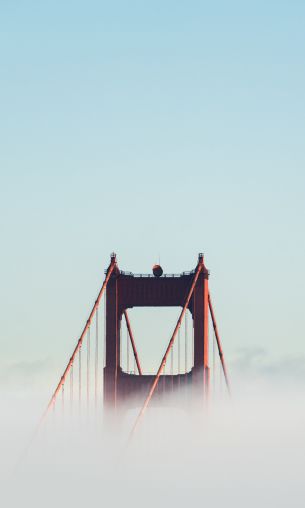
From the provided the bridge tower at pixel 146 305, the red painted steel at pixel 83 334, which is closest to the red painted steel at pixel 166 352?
the bridge tower at pixel 146 305

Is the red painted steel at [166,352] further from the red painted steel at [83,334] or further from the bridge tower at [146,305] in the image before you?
the red painted steel at [83,334]

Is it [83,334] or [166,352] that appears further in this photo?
[83,334]

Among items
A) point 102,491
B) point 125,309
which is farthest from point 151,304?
point 102,491

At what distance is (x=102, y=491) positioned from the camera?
A: 198 meters

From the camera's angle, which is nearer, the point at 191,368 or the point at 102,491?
the point at 191,368

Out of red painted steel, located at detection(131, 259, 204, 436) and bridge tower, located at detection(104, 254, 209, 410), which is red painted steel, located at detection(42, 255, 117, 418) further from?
red painted steel, located at detection(131, 259, 204, 436)

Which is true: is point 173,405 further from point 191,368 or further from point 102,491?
point 102,491

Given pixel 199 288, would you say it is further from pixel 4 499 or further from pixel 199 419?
pixel 4 499

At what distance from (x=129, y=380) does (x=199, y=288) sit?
326 inches

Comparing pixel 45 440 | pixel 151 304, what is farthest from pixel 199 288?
pixel 45 440

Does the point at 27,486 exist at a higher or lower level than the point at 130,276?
lower

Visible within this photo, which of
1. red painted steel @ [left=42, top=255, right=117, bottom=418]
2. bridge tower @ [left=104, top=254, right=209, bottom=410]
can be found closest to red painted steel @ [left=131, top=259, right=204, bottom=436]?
bridge tower @ [left=104, top=254, right=209, bottom=410]

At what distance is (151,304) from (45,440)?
12.2 meters

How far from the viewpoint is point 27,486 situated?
643ft
